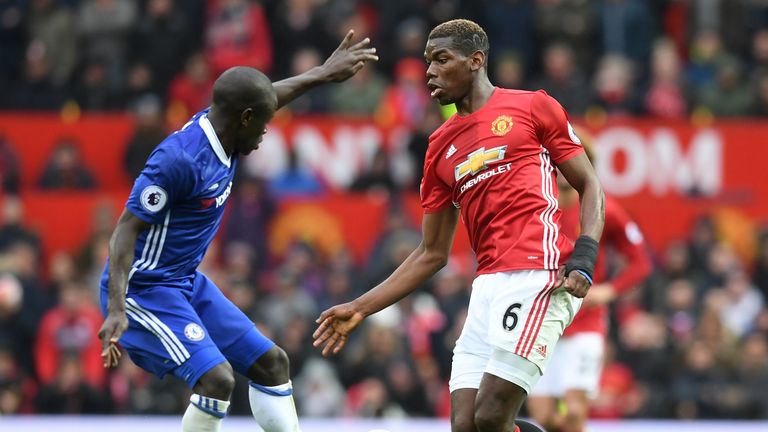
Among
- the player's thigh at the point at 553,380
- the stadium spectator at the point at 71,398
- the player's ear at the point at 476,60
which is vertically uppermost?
the player's ear at the point at 476,60

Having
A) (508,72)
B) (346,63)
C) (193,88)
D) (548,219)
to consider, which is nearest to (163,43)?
(193,88)

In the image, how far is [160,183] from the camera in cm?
759

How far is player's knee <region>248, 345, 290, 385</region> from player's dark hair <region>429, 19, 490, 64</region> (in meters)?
1.97

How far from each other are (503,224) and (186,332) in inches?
70.4

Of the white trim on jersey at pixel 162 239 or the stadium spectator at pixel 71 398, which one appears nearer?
the white trim on jersey at pixel 162 239

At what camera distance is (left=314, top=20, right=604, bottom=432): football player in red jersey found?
23.9 feet

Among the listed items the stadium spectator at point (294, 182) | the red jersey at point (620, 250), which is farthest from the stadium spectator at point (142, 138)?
the red jersey at point (620, 250)

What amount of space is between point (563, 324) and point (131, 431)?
17.0 ft

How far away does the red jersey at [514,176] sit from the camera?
291 inches

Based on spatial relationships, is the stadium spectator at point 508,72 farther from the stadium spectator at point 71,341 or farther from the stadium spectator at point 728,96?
the stadium spectator at point 71,341

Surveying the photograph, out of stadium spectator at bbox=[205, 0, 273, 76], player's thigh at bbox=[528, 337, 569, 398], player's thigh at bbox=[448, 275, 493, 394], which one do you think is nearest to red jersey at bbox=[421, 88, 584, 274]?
player's thigh at bbox=[448, 275, 493, 394]

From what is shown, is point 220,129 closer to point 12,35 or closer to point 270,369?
point 270,369

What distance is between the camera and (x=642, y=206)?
15586 millimetres

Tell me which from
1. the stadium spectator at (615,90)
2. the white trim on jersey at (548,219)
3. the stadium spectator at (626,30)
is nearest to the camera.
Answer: the white trim on jersey at (548,219)
